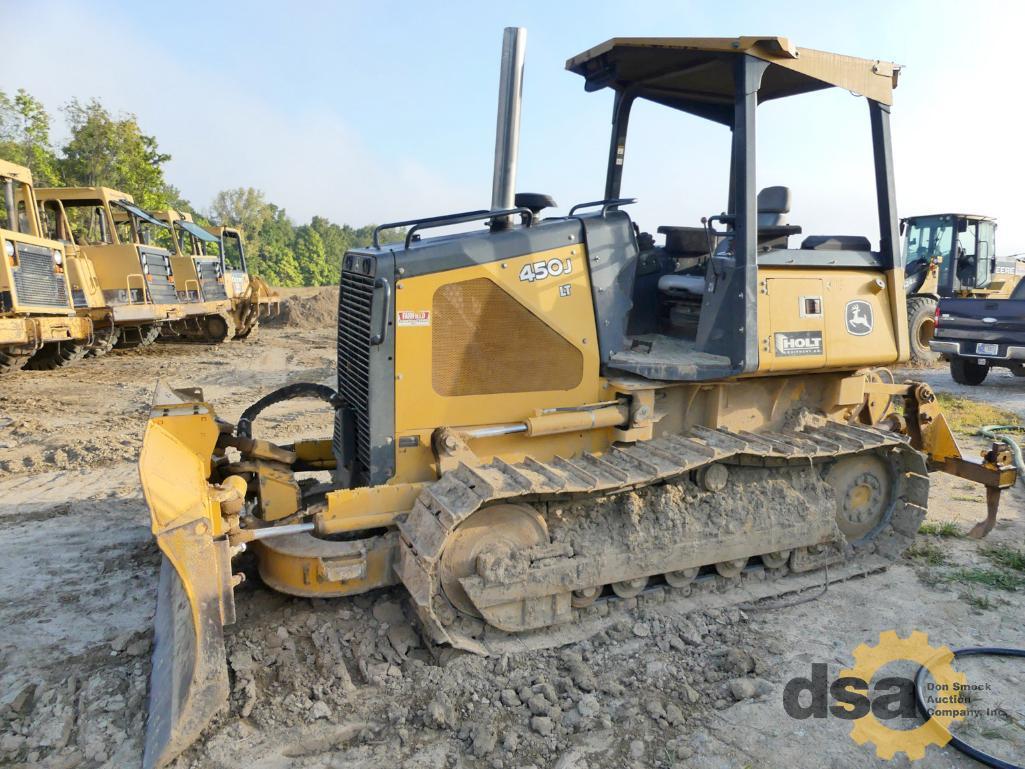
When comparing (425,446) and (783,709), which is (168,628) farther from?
(783,709)

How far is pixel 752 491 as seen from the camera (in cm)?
439

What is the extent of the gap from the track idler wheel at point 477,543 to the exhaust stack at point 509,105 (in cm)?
212

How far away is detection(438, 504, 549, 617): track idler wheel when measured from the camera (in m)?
3.73

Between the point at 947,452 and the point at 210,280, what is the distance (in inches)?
639

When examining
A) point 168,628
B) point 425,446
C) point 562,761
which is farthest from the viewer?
point 425,446

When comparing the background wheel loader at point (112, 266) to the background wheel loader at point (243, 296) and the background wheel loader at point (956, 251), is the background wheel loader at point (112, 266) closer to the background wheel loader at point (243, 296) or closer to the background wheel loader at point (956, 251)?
the background wheel loader at point (243, 296)

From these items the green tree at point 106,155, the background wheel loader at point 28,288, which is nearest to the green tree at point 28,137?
the green tree at point 106,155

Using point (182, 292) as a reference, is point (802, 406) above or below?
below

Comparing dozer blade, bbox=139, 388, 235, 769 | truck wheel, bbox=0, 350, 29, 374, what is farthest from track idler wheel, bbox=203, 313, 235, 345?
dozer blade, bbox=139, 388, 235, 769

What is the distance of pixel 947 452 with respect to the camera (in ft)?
18.0

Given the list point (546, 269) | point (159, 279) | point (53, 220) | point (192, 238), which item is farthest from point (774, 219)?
point (192, 238)

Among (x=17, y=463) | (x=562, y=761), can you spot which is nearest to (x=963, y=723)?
(x=562, y=761)

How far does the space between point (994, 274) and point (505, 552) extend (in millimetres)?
18114

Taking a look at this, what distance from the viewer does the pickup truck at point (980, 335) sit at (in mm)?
11977
